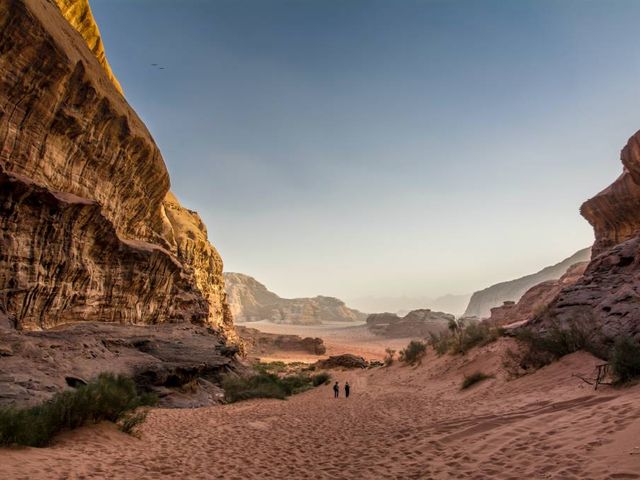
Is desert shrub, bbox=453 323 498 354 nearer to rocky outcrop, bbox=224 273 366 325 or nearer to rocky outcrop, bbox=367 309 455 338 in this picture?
rocky outcrop, bbox=367 309 455 338

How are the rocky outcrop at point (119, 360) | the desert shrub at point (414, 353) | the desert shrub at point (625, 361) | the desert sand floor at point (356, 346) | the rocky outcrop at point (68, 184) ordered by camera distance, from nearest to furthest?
the desert shrub at point (625, 361), the rocky outcrop at point (119, 360), the rocky outcrop at point (68, 184), the desert shrub at point (414, 353), the desert sand floor at point (356, 346)

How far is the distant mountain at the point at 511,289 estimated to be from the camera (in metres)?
160

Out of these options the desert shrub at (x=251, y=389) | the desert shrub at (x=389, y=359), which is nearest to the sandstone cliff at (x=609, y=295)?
the desert shrub at (x=251, y=389)

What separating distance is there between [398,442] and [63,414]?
738 cm

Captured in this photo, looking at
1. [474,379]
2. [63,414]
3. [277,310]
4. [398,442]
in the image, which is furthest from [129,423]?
[277,310]

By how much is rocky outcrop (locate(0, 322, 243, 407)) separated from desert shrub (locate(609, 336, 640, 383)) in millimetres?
13913

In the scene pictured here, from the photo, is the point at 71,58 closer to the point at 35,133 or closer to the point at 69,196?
the point at 35,133

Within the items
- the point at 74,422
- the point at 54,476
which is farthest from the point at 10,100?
the point at 54,476

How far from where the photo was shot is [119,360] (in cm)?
1524

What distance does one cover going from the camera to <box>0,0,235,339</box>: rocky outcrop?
1325 cm

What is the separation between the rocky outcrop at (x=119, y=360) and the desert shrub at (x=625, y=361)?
45.6 feet

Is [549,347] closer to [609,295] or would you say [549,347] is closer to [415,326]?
[609,295]

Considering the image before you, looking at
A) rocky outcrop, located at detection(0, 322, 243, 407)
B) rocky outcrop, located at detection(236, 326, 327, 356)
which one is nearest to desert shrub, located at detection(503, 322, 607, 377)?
rocky outcrop, located at detection(0, 322, 243, 407)

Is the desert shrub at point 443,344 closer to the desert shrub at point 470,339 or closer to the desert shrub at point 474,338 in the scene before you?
the desert shrub at point 470,339
